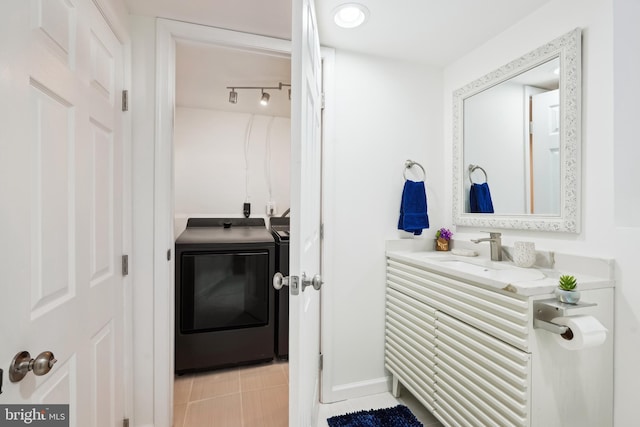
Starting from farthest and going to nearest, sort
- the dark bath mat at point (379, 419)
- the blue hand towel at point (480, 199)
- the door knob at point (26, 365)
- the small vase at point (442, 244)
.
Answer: the small vase at point (442, 244), the blue hand towel at point (480, 199), the dark bath mat at point (379, 419), the door knob at point (26, 365)

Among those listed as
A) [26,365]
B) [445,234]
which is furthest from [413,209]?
[26,365]

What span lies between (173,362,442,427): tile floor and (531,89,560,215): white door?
1.35m

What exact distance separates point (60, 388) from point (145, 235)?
743mm

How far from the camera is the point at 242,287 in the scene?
2121 mm

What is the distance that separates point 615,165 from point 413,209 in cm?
92

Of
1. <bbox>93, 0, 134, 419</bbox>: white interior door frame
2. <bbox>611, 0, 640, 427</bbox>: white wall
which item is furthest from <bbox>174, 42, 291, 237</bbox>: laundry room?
<bbox>611, 0, 640, 427</bbox>: white wall

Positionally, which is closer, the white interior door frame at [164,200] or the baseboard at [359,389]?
the white interior door frame at [164,200]

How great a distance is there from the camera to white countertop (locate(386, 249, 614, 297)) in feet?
3.30

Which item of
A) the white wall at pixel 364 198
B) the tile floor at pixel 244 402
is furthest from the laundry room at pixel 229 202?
the white wall at pixel 364 198

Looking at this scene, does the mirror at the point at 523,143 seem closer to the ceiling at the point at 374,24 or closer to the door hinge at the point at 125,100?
the ceiling at the point at 374,24

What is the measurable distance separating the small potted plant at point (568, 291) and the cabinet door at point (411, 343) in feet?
1.90

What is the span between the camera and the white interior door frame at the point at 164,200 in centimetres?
144

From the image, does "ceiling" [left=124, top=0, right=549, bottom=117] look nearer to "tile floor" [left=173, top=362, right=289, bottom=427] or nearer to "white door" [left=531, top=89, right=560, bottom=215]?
"white door" [left=531, top=89, right=560, bottom=215]

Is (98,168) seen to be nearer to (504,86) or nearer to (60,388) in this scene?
(60,388)
